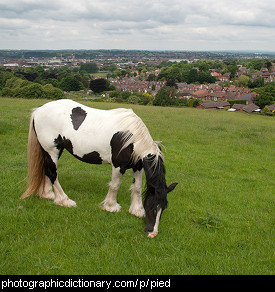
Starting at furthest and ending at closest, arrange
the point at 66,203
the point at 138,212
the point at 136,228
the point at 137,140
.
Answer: the point at 66,203 < the point at 138,212 < the point at 137,140 < the point at 136,228

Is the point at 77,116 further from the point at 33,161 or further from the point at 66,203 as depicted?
the point at 66,203

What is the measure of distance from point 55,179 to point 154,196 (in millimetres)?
2447

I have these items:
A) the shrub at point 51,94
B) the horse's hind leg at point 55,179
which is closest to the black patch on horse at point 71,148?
the horse's hind leg at point 55,179

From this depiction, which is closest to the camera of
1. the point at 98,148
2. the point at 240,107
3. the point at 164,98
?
the point at 98,148

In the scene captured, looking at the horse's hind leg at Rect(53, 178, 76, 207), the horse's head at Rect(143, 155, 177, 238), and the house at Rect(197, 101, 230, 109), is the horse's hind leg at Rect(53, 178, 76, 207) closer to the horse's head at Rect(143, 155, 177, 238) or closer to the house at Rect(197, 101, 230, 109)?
the horse's head at Rect(143, 155, 177, 238)

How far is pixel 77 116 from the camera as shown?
567cm

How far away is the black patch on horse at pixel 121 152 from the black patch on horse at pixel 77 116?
83cm

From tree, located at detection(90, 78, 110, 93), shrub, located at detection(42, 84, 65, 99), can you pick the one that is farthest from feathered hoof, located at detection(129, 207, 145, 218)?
tree, located at detection(90, 78, 110, 93)

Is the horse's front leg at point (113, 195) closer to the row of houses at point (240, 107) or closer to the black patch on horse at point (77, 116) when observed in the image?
the black patch on horse at point (77, 116)

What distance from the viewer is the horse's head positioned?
4816 millimetres

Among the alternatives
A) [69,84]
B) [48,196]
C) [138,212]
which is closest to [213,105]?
[69,84]
